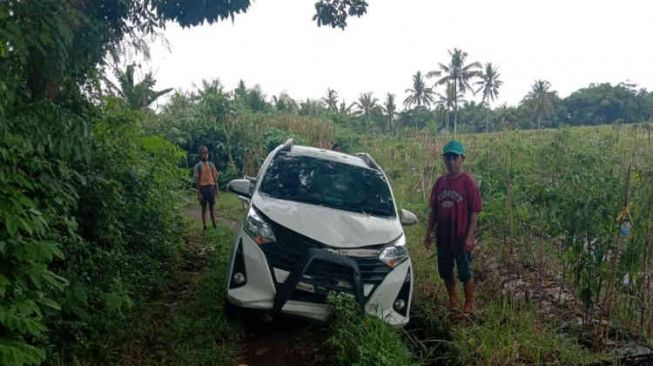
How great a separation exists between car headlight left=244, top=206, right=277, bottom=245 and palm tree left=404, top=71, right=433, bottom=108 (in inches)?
2364

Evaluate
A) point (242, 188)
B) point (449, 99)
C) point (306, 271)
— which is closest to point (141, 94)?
point (242, 188)

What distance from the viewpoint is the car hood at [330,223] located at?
4199 mm

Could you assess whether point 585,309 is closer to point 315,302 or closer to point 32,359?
point 315,302

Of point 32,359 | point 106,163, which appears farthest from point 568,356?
point 106,163

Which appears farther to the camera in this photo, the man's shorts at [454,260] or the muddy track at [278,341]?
the man's shorts at [454,260]

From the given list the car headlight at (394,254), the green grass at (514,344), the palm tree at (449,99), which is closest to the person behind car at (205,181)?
the car headlight at (394,254)

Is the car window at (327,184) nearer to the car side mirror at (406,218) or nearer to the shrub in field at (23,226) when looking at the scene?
the car side mirror at (406,218)

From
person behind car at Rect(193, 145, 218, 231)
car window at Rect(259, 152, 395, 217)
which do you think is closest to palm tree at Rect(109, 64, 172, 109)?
person behind car at Rect(193, 145, 218, 231)

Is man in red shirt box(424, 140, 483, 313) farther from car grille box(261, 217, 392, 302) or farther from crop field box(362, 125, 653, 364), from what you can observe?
car grille box(261, 217, 392, 302)

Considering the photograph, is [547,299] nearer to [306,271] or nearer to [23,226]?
[306,271]

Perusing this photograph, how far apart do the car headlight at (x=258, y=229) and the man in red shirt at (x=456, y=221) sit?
6.21 feet

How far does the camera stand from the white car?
13.3 feet

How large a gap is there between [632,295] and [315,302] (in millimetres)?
2875

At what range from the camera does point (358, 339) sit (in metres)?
3.75
